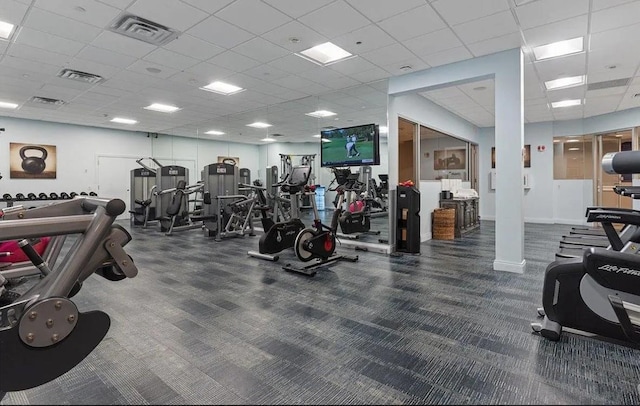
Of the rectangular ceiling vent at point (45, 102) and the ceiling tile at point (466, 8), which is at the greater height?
the rectangular ceiling vent at point (45, 102)

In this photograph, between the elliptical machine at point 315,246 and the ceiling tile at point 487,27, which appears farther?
the elliptical machine at point 315,246

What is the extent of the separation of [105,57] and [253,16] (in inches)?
106

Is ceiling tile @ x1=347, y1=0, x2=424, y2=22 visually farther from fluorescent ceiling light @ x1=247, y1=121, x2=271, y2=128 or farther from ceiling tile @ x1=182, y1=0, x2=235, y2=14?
fluorescent ceiling light @ x1=247, y1=121, x2=271, y2=128

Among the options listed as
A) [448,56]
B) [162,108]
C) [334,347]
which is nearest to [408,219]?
[448,56]

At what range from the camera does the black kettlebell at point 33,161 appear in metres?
9.35

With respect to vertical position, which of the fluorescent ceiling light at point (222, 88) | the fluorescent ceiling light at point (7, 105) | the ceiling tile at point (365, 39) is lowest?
the ceiling tile at point (365, 39)

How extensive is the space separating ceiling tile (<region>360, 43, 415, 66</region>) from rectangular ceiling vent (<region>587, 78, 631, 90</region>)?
13.0 feet

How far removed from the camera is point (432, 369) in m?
2.09

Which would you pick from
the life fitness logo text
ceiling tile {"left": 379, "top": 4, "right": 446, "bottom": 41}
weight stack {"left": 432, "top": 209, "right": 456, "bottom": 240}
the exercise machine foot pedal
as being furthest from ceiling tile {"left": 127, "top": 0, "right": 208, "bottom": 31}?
weight stack {"left": 432, "top": 209, "right": 456, "bottom": 240}

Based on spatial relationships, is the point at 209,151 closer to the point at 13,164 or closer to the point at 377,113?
the point at 13,164

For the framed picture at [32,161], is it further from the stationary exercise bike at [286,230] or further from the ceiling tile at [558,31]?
the ceiling tile at [558,31]

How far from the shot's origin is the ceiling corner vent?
3818 millimetres

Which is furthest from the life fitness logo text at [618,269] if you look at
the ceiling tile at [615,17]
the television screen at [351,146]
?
the television screen at [351,146]

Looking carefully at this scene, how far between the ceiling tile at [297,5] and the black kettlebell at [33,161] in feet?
31.9
